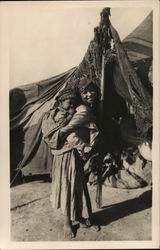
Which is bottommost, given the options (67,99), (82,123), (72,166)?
(72,166)

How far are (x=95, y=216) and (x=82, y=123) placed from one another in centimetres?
50

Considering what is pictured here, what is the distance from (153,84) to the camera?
237cm

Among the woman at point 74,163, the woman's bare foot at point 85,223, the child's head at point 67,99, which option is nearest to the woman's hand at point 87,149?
the woman at point 74,163

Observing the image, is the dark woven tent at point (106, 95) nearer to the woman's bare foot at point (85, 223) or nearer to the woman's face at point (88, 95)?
the woman's face at point (88, 95)

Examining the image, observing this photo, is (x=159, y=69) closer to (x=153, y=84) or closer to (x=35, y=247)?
(x=153, y=84)

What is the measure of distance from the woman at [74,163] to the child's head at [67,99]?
4 cm

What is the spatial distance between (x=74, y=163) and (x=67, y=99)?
0.33 metres

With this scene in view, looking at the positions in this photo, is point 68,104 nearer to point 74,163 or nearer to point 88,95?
point 88,95

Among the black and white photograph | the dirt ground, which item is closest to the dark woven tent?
the black and white photograph

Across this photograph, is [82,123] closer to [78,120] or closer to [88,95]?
[78,120]

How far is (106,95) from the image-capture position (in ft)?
7.78

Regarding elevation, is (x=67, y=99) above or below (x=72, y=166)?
above

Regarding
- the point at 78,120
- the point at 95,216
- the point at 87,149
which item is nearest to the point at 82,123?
the point at 78,120

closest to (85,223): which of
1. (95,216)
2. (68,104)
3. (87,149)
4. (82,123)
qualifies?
(95,216)
